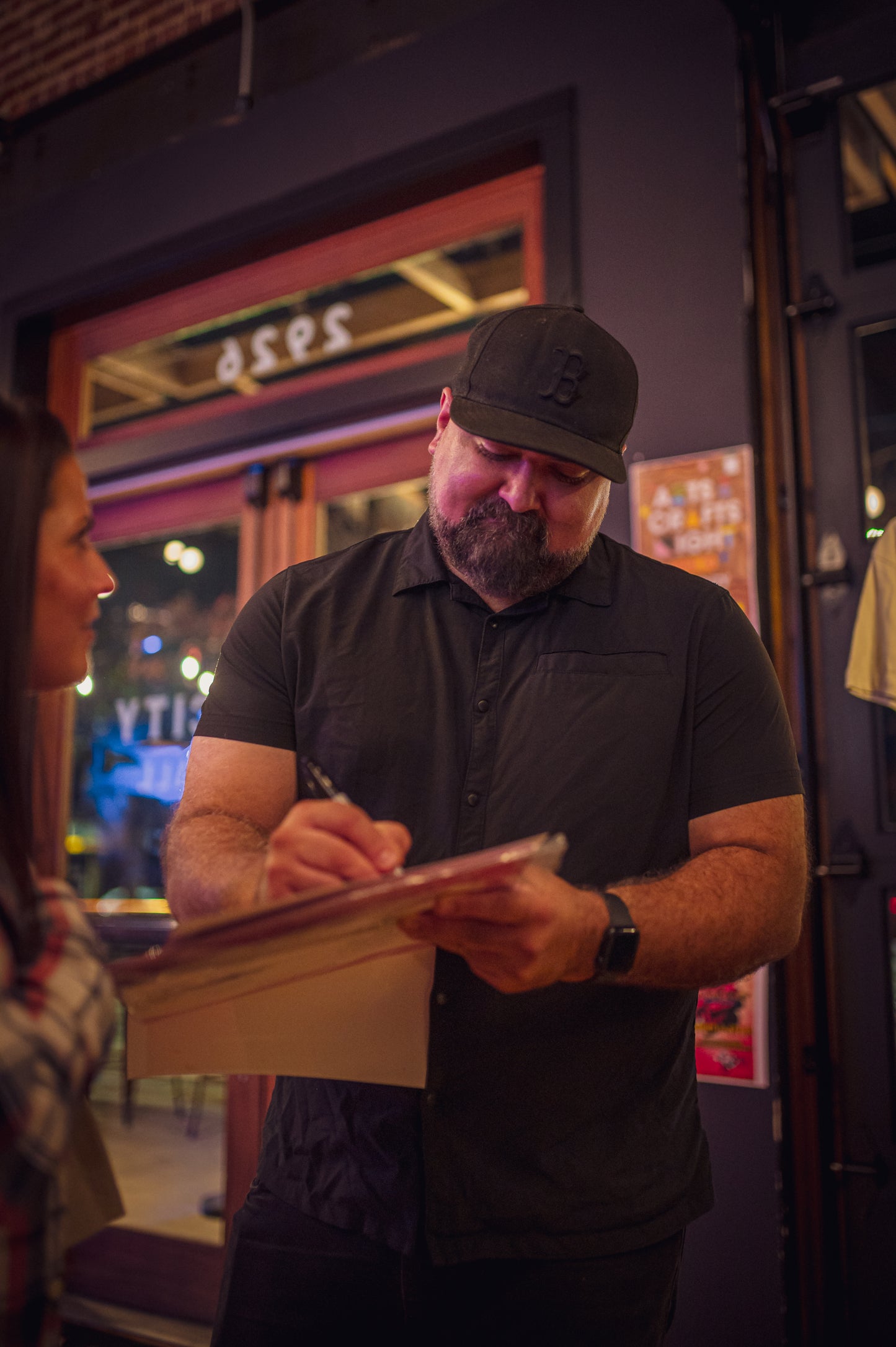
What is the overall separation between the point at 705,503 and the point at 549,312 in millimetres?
976

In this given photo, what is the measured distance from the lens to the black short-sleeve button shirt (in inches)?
50.8

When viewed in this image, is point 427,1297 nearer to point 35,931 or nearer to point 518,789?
point 518,789

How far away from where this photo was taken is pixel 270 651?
5.09 feet

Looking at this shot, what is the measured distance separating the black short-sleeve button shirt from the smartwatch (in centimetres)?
20

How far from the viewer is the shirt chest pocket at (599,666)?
4.89 ft

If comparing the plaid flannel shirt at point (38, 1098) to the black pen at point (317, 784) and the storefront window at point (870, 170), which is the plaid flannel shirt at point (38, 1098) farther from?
the storefront window at point (870, 170)

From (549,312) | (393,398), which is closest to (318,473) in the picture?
(393,398)

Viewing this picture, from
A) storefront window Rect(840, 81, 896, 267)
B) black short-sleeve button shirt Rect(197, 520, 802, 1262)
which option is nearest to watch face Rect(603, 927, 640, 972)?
black short-sleeve button shirt Rect(197, 520, 802, 1262)

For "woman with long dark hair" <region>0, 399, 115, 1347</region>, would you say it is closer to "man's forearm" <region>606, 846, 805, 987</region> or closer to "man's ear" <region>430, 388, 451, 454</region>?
"man's forearm" <region>606, 846, 805, 987</region>

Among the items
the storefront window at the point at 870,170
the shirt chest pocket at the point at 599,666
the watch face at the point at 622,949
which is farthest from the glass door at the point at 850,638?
the watch face at the point at 622,949

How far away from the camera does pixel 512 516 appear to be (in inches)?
60.1

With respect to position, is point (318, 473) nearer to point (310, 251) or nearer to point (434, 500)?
point (310, 251)

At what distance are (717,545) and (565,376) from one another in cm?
101

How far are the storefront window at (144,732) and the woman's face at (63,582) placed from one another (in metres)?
2.59
